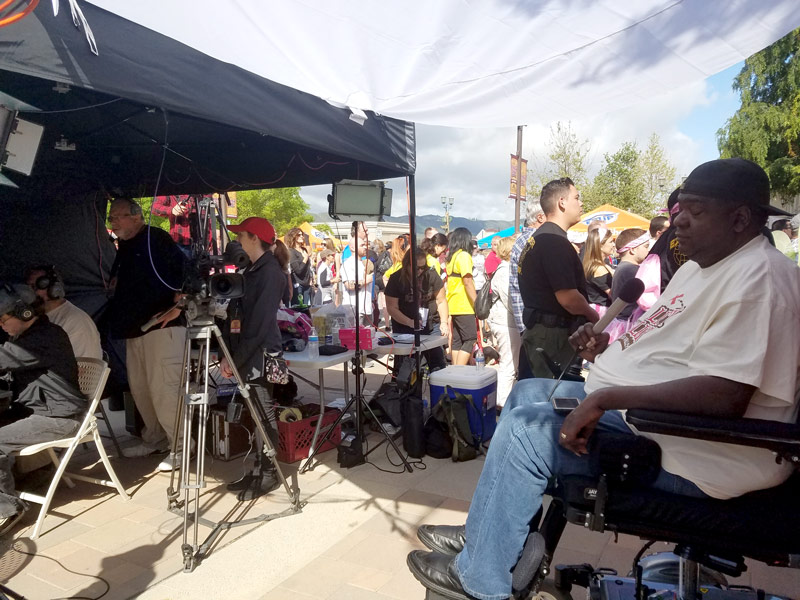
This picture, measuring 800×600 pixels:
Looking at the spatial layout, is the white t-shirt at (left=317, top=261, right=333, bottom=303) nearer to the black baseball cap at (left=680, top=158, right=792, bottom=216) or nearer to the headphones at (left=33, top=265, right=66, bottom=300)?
the headphones at (left=33, top=265, right=66, bottom=300)

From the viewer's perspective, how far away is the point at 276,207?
33719mm

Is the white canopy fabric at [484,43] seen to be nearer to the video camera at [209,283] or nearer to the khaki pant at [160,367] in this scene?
the video camera at [209,283]

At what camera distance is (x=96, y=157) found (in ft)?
17.7

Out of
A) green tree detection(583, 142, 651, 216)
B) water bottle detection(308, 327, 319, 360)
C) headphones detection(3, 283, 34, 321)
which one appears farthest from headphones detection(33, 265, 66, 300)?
green tree detection(583, 142, 651, 216)

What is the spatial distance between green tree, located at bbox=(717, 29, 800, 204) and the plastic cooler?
26.6m

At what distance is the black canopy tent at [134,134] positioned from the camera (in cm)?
233

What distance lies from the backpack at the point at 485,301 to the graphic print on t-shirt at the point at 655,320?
383 cm

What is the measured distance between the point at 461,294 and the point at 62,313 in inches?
160

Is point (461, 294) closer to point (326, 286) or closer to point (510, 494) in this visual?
point (510, 494)

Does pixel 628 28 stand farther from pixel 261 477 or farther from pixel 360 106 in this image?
pixel 261 477

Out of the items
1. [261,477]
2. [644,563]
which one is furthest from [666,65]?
[261,477]

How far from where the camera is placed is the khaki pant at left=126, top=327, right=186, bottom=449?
426 centimetres

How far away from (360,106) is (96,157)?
11.0 feet

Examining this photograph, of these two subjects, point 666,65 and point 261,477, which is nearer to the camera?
point 666,65
